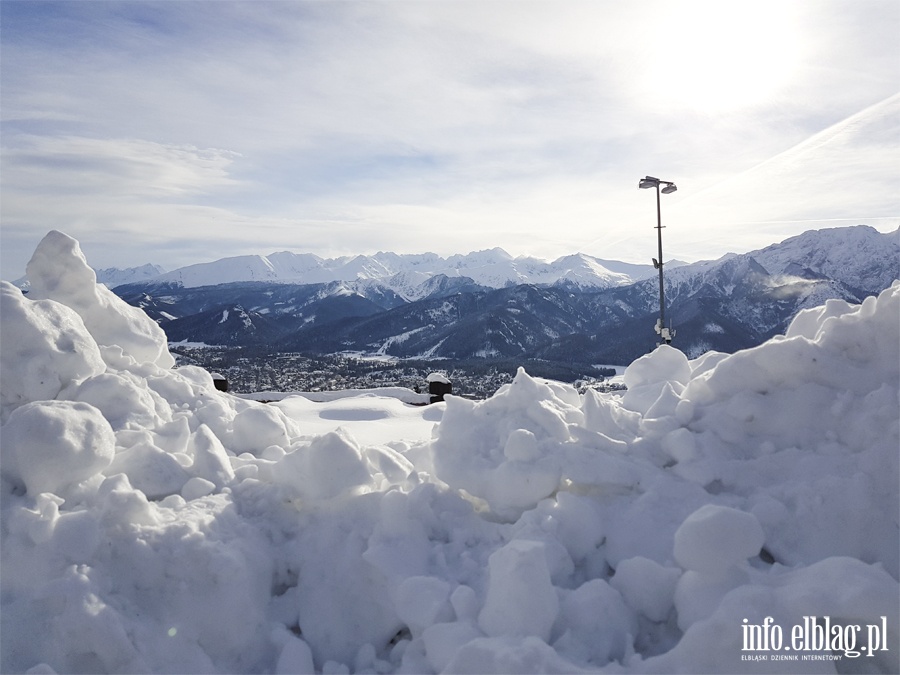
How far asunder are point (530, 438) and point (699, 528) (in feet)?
4.04

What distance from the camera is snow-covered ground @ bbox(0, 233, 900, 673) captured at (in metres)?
2.78

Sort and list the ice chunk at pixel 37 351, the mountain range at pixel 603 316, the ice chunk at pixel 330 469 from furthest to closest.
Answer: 1. the mountain range at pixel 603 316
2. the ice chunk at pixel 37 351
3. the ice chunk at pixel 330 469

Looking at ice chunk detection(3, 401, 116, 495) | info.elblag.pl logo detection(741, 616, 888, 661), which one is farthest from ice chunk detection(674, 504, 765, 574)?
ice chunk detection(3, 401, 116, 495)

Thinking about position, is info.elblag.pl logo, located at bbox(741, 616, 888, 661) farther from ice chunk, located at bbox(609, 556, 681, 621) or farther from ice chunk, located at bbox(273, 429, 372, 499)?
ice chunk, located at bbox(273, 429, 372, 499)

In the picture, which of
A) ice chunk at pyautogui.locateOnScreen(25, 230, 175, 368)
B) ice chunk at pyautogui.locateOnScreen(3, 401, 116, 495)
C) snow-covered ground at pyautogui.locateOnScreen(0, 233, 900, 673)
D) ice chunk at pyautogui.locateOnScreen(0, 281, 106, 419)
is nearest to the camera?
snow-covered ground at pyautogui.locateOnScreen(0, 233, 900, 673)

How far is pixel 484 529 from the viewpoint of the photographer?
3.67 metres

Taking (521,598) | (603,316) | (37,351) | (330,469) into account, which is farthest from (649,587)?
(603,316)

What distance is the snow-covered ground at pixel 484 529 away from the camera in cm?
278

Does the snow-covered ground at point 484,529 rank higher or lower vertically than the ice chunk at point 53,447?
lower

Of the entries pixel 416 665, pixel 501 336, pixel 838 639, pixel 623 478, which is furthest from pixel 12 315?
pixel 501 336

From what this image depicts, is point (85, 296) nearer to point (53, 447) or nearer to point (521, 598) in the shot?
point (53, 447)

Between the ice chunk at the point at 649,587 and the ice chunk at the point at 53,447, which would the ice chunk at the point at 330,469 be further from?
the ice chunk at the point at 649,587

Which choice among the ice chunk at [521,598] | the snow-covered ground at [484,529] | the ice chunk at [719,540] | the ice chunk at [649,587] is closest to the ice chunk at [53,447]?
the snow-covered ground at [484,529]

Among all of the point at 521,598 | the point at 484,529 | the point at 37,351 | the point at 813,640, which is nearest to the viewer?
the point at 813,640
